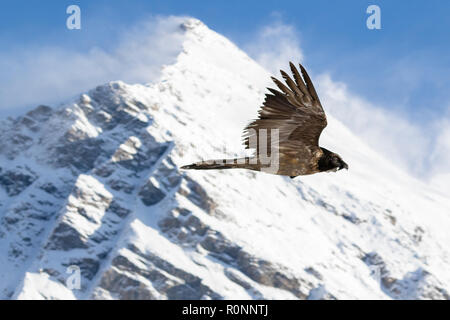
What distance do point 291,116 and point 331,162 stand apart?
1391 millimetres

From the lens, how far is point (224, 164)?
12609mm

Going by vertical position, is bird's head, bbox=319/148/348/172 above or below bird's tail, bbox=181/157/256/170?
above

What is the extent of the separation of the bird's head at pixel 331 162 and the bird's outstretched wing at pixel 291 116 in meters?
0.47

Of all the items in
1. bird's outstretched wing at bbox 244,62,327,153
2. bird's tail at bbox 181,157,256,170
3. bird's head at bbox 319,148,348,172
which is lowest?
bird's tail at bbox 181,157,256,170

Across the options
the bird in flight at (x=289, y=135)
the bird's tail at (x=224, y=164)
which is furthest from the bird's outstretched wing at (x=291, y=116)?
the bird's tail at (x=224, y=164)

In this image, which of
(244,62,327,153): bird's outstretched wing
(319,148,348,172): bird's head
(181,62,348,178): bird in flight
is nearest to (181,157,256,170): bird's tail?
(181,62,348,178): bird in flight

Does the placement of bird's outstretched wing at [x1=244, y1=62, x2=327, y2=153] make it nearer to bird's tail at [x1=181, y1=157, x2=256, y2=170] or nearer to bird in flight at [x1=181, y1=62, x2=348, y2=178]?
bird in flight at [x1=181, y1=62, x2=348, y2=178]

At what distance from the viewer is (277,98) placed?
1330 centimetres

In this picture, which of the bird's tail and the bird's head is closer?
the bird's tail

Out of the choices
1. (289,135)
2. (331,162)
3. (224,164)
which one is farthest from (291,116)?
(224,164)

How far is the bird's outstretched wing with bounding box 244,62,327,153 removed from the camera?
13.2m

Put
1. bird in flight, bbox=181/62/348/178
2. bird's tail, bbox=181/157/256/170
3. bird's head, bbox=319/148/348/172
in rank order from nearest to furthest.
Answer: bird's tail, bbox=181/157/256/170, bird in flight, bbox=181/62/348/178, bird's head, bbox=319/148/348/172
